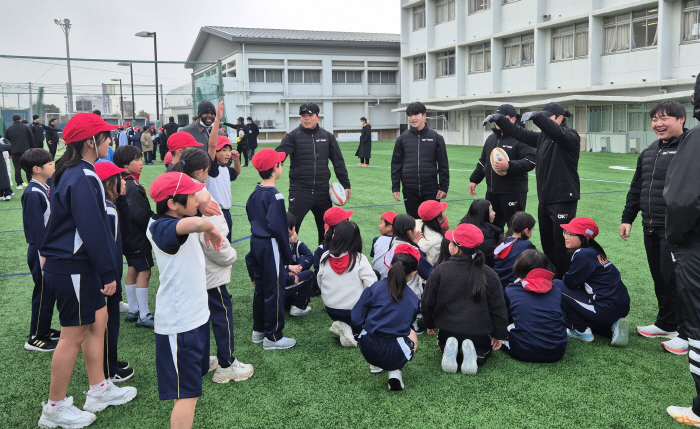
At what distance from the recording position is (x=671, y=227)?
3.26m

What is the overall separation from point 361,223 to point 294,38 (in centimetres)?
3927

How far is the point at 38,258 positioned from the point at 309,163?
3100 millimetres

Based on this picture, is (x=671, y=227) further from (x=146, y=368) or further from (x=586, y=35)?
(x=586, y=35)

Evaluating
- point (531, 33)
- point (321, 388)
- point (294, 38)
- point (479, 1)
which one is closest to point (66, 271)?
point (321, 388)

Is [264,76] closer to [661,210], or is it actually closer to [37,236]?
[37,236]

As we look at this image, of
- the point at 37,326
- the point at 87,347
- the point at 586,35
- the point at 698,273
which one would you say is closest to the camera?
the point at 698,273

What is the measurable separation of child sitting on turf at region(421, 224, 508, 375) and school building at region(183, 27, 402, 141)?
4255 cm

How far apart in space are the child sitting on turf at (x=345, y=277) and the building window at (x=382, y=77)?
4576 centimetres

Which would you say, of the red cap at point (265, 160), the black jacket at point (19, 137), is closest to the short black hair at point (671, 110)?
the red cap at point (265, 160)

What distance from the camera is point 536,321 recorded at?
4.29 m

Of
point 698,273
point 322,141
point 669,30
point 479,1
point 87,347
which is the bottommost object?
point 87,347

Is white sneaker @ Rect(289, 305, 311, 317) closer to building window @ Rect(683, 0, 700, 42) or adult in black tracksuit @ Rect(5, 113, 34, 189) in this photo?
adult in black tracksuit @ Rect(5, 113, 34, 189)

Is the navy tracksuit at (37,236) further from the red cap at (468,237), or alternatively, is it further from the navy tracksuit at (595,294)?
the navy tracksuit at (595,294)

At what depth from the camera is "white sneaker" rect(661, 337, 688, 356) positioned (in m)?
4.44
